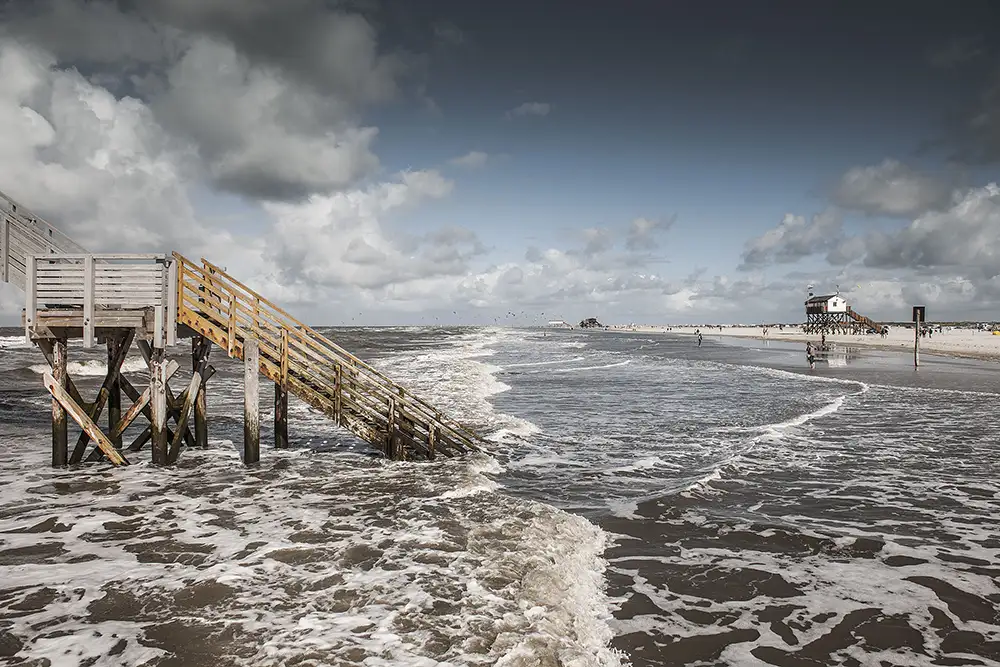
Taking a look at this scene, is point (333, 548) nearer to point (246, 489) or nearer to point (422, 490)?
point (422, 490)

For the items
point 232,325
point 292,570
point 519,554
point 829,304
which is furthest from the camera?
point 829,304

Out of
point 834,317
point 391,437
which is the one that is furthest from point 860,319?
point 391,437

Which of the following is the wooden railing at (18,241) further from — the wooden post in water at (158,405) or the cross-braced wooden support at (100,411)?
the wooden post in water at (158,405)

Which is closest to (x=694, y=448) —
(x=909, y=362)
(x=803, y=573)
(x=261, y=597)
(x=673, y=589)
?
(x=803, y=573)

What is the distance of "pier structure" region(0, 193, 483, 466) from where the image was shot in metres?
12.8

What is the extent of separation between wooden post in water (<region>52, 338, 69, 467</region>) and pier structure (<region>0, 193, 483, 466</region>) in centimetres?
2

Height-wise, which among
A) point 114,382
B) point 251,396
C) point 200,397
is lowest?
point 200,397

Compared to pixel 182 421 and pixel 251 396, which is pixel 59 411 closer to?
pixel 182 421

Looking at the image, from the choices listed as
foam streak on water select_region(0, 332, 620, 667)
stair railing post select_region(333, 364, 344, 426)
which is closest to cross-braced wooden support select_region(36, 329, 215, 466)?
foam streak on water select_region(0, 332, 620, 667)

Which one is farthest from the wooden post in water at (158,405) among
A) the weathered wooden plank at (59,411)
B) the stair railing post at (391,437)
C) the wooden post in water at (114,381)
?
the stair railing post at (391,437)

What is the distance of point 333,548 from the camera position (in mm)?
8438

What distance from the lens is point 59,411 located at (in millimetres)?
12906

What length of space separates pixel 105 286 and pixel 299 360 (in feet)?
15.4

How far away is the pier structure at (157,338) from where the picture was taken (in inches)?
502
